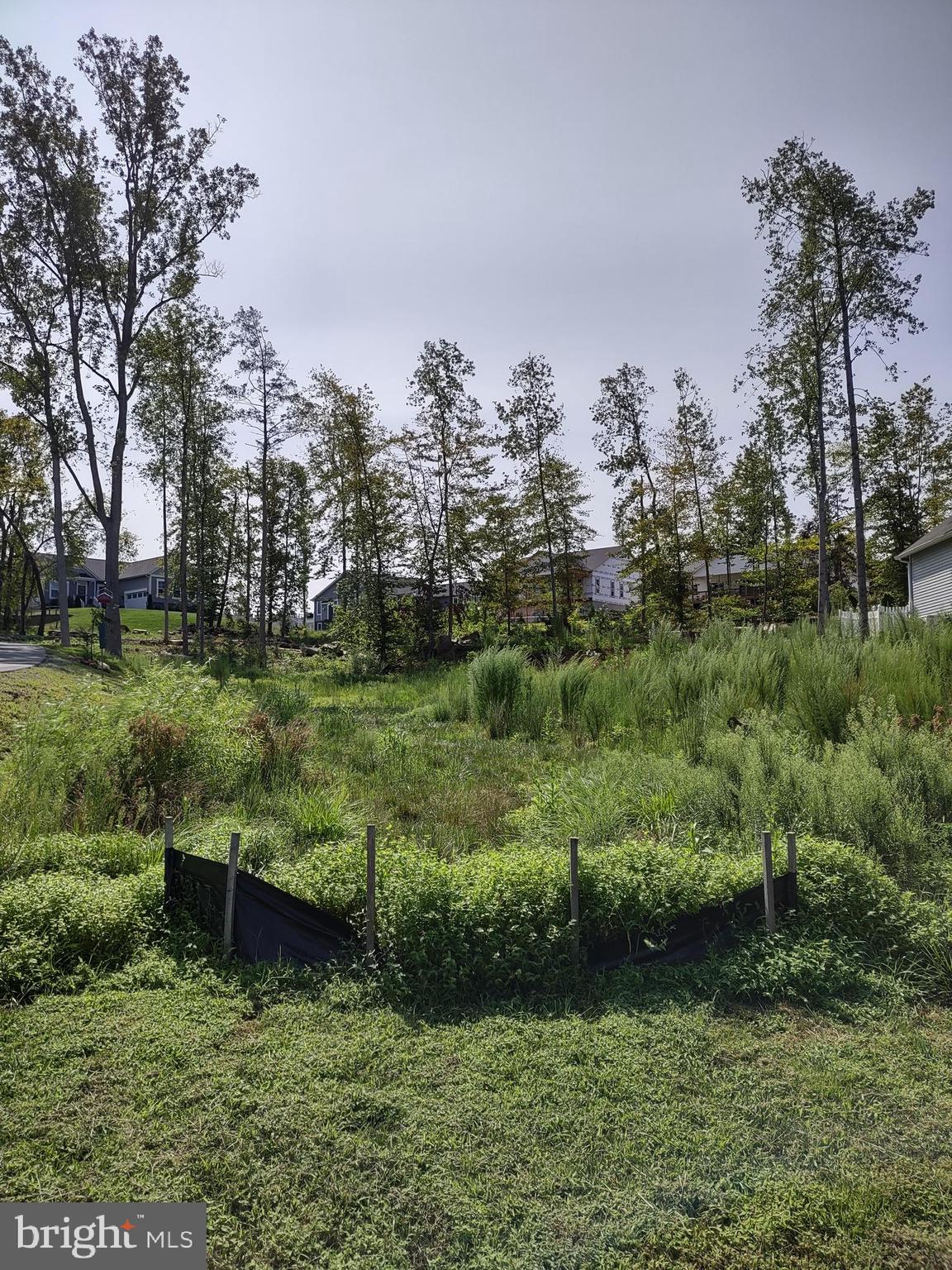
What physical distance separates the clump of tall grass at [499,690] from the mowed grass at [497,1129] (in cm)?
720

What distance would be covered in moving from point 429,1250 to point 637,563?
21469 millimetres

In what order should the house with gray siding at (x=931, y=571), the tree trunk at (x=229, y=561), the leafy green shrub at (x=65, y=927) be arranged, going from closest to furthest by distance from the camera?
the leafy green shrub at (x=65, y=927) < the house with gray siding at (x=931, y=571) < the tree trunk at (x=229, y=561)

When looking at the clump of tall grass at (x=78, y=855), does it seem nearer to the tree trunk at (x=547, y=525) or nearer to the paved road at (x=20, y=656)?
the paved road at (x=20, y=656)

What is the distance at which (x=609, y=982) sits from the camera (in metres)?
3.45

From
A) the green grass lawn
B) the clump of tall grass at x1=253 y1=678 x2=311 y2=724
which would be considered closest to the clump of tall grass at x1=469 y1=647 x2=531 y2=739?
→ the clump of tall grass at x1=253 y1=678 x2=311 y2=724

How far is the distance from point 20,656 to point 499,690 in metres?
8.26

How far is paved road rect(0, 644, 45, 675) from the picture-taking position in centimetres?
993

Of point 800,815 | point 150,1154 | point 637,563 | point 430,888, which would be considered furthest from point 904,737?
point 637,563

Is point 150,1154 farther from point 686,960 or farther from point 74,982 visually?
point 686,960

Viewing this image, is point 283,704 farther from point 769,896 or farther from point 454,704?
point 769,896

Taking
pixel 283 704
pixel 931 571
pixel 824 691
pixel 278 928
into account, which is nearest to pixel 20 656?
pixel 283 704

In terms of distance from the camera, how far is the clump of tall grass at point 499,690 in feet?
34.1

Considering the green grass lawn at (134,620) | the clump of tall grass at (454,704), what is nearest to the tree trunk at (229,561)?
the green grass lawn at (134,620)

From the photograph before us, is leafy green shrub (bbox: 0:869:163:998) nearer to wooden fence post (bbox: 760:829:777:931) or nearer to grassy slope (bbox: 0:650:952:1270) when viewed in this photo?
grassy slope (bbox: 0:650:952:1270)
